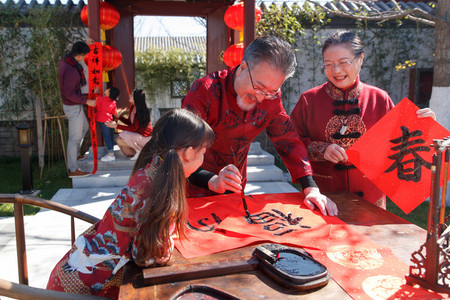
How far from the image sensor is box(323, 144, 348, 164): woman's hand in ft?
6.09

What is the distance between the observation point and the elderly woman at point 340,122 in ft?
6.68

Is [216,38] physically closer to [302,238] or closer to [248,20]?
[248,20]

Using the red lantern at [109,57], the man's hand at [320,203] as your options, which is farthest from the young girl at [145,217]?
the red lantern at [109,57]

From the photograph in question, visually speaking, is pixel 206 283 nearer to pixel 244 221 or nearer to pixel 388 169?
pixel 244 221

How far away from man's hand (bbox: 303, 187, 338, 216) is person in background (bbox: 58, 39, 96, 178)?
4.00 metres

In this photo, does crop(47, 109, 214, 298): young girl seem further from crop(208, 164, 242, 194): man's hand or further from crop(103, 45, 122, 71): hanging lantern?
crop(103, 45, 122, 71): hanging lantern

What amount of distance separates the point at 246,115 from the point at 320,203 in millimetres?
545

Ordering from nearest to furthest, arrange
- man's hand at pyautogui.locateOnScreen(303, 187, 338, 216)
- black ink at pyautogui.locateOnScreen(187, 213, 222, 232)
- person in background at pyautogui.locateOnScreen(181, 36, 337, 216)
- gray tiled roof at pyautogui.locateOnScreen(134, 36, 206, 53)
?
black ink at pyautogui.locateOnScreen(187, 213, 222, 232) < person in background at pyautogui.locateOnScreen(181, 36, 337, 216) < man's hand at pyautogui.locateOnScreen(303, 187, 338, 216) < gray tiled roof at pyautogui.locateOnScreen(134, 36, 206, 53)

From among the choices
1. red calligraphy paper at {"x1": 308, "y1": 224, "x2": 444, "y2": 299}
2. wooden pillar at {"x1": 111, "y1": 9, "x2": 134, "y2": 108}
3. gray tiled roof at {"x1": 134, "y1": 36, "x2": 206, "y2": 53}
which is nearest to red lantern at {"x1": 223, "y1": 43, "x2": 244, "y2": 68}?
wooden pillar at {"x1": 111, "y1": 9, "x2": 134, "y2": 108}

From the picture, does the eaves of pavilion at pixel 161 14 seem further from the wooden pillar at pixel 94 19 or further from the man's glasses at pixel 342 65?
the man's glasses at pixel 342 65

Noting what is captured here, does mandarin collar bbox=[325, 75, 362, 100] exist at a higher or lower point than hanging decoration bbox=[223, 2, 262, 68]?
lower

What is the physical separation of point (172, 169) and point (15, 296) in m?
0.54

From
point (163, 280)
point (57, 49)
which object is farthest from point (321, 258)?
point (57, 49)

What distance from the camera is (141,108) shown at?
5.34m
